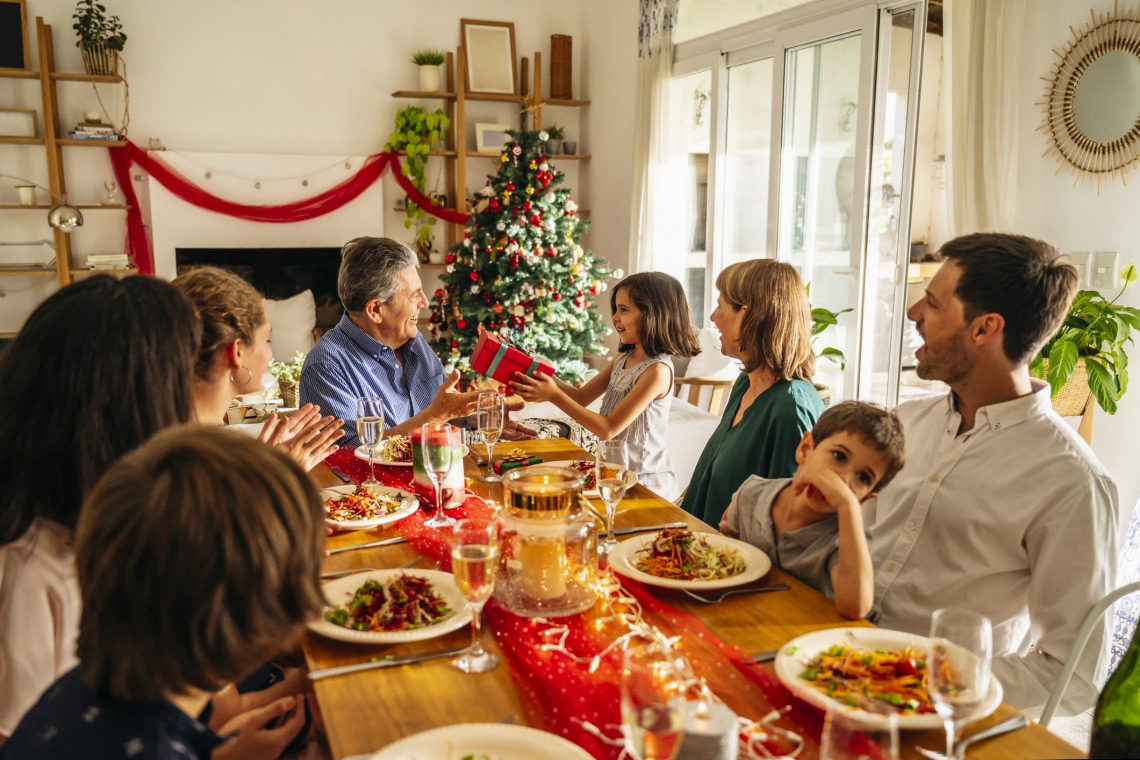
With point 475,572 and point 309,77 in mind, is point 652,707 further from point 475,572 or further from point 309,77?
point 309,77

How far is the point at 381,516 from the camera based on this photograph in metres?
1.83

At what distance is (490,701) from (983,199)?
10.0 feet

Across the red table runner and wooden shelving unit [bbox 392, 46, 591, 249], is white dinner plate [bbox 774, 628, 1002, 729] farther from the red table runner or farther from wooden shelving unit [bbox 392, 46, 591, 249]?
wooden shelving unit [bbox 392, 46, 591, 249]

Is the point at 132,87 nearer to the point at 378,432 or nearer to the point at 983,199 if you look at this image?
the point at 378,432

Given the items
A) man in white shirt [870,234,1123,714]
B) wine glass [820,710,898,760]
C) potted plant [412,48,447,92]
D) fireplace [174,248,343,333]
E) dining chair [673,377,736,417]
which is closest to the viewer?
wine glass [820,710,898,760]

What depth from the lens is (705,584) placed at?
1.46 m

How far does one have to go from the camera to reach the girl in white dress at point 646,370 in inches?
107

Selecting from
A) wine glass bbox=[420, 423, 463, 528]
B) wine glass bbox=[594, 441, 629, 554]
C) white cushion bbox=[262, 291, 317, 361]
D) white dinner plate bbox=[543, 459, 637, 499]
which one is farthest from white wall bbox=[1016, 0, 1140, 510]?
white cushion bbox=[262, 291, 317, 361]

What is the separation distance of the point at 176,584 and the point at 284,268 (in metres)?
5.83

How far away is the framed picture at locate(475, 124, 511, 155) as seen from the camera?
663 centimetres

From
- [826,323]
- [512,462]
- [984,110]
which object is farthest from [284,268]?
[984,110]

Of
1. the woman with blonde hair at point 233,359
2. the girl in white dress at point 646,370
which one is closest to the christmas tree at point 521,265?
the girl in white dress at point 646,370

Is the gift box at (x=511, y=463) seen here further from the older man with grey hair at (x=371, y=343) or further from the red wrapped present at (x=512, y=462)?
the older man with grey hair at (x=371, y=343)

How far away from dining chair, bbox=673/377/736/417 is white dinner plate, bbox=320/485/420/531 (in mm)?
2976
